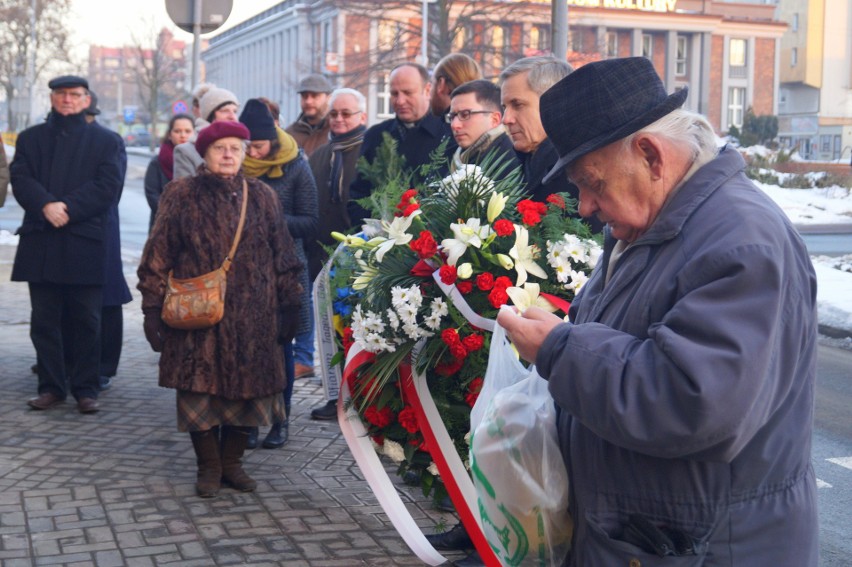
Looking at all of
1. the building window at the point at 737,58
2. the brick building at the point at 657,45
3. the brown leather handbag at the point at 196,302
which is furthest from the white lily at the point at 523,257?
the building window at the point at 737,58

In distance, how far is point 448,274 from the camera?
3719 millimetres

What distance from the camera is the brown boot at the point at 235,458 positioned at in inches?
217

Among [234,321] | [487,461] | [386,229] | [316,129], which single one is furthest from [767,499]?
[316,129]

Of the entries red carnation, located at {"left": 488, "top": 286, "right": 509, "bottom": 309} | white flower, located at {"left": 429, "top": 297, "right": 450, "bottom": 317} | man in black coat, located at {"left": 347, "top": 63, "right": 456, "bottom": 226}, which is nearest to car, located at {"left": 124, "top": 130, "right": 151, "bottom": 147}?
man in black coat, located at {"left": 347, "top": 63, "right": 456, "bottom": 226}

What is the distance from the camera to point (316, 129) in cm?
850

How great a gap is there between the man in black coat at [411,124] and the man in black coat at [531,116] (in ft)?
6.35

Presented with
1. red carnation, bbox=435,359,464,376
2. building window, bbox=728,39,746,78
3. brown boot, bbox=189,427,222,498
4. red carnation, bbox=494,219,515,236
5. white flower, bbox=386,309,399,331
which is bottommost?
brown boot, bbox=189,427,222,498

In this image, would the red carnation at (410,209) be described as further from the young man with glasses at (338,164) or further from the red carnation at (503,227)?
the young man with glasses at (338,164)

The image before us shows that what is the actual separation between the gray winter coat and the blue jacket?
535cm

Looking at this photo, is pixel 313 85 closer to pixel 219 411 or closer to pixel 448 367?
pixel 219 411

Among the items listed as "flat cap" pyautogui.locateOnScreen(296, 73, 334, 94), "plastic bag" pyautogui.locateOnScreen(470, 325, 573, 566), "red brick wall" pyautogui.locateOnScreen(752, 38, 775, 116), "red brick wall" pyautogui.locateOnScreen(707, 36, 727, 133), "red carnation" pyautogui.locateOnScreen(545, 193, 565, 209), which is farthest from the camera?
"red brick wall" pyautogui.locateOnScreen(752, 38, 775, 116)

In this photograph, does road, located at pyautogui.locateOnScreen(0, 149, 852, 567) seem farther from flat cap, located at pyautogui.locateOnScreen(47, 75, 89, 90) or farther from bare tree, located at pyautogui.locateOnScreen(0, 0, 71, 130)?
bare tree, located at pyautogui.locateOnScreen(0, 0, 71, 130)

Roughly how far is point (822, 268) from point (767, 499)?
14.5 m

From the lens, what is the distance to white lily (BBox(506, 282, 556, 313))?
346 cm
